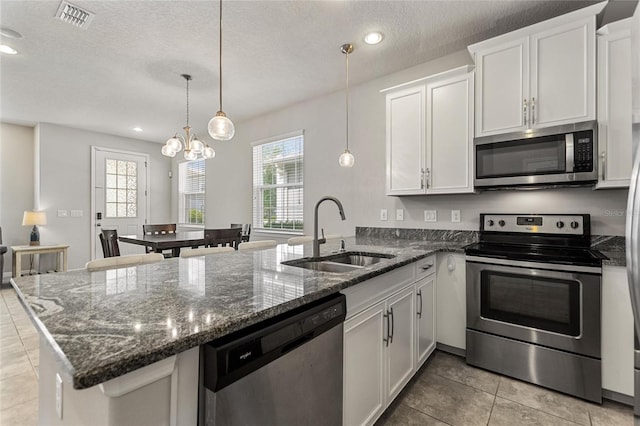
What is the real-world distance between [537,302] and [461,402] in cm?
84

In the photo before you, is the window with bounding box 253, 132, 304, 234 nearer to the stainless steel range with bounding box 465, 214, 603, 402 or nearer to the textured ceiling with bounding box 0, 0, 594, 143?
the textured ceiling with bounding box 0, 0, 594, 143

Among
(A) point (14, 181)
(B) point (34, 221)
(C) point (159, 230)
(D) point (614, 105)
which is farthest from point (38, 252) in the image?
(D) point (614, 105)

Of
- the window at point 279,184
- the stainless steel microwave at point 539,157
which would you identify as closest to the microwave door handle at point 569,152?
the stainless steel microwave at point 539,157

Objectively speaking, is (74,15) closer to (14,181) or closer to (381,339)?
(381,339)

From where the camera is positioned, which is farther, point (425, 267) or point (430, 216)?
point (430, 216)

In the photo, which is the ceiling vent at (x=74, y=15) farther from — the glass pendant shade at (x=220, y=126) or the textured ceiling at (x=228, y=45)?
the glass pendant shade at (x=220, y=126)

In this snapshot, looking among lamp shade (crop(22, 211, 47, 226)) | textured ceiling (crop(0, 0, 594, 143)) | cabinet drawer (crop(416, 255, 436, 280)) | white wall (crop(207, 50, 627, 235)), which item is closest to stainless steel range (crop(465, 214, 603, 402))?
white wall (crop(207, 50, 627, 235))

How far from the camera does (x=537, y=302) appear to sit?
6.56 feet

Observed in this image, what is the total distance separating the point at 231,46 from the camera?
269 centimetres

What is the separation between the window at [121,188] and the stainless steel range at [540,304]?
247 inches

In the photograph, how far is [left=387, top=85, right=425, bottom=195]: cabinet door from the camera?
2.72 m

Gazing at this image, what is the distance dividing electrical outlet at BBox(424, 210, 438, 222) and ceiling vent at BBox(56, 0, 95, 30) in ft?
10.9

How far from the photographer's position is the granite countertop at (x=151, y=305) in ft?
2.10

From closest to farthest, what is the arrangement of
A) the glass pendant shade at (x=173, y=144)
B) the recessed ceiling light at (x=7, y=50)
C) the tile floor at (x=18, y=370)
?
the tile floor at (x=18, y=370) < the recessed ceiling light at (x=7, y=50) < the glass pendant shade at (x=173, y=144)
